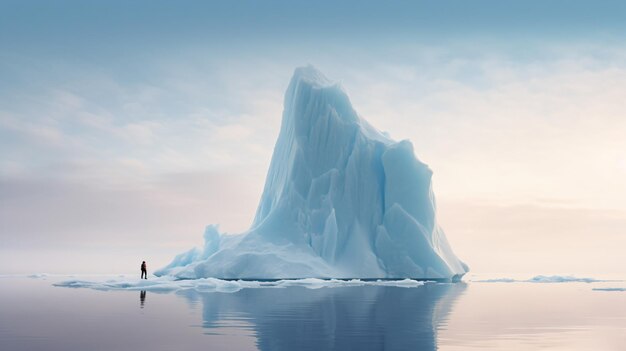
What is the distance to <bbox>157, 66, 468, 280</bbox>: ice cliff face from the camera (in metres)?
40.6

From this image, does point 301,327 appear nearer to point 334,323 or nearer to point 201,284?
point 334,323

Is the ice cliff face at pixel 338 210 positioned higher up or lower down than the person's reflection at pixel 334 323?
higher up

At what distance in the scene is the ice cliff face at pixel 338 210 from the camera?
40625mm

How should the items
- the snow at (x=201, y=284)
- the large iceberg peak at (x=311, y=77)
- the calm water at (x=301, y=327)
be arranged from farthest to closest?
the large iceberg peak at (x=311, y=77) → the snow at (x=201, y=284) → the calm water at (x=301, y=327)

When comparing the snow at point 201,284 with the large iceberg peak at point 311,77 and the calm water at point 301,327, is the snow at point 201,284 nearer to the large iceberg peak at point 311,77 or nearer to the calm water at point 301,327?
the calm water at point 301,327

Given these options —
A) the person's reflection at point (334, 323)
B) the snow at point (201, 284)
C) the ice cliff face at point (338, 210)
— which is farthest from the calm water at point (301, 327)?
the ice cliff face at point (338, 210)

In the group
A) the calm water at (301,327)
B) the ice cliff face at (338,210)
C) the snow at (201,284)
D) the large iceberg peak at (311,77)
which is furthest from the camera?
the large iceberg peak at (311,77)

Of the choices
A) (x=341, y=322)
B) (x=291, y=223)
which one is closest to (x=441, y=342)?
(x=341, y=322)

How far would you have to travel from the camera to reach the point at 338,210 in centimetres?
4359

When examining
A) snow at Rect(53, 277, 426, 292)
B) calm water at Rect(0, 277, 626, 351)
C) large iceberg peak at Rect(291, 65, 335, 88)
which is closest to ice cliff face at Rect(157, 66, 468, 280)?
large iceberg peak at Rect(291, 65, 335, 88)

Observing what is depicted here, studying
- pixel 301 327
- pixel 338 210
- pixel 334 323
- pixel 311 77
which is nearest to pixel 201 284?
pixel 338 210

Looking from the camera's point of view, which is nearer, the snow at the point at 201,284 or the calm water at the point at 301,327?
the calm water at the point at 301,327

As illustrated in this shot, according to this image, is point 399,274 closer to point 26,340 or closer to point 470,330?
point 470,330

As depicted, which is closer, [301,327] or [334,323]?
[301,327]
